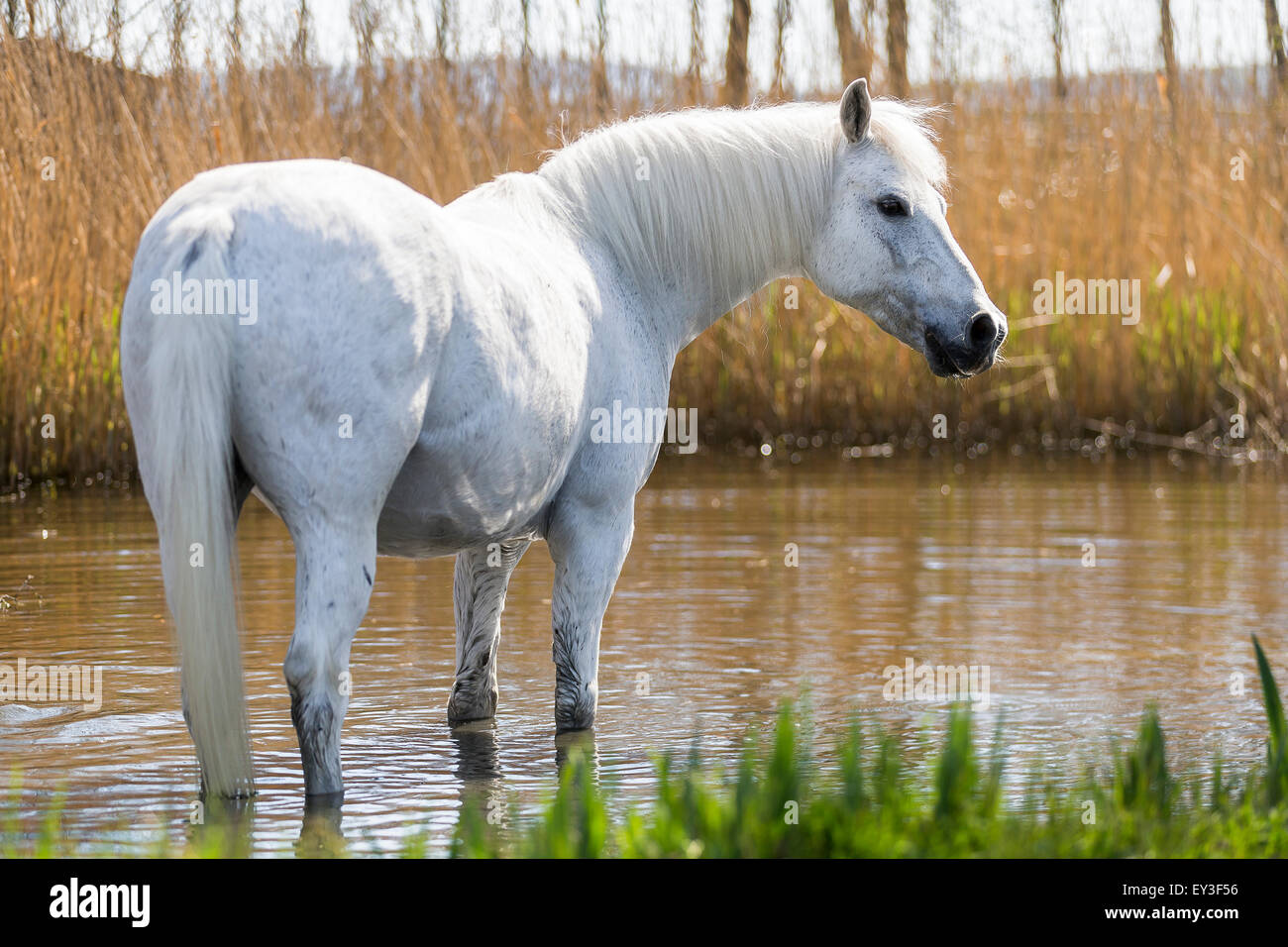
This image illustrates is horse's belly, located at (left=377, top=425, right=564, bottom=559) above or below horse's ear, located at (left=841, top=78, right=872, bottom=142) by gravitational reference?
below

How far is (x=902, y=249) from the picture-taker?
462cm

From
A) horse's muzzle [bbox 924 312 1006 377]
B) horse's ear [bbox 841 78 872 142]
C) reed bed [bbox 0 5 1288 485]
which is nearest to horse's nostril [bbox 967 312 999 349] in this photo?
horse's muzzle [bbox 924 312 1006 377]

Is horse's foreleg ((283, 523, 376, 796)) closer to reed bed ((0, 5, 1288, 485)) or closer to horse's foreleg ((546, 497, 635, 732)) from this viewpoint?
horse's foreleg ((546, 497, 635, 732))

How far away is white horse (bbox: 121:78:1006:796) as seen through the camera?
3.30m

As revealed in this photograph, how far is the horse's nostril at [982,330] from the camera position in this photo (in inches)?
179

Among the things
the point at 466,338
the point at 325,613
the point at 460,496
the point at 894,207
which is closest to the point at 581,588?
the point at 460,496

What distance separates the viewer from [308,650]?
11.1 ft

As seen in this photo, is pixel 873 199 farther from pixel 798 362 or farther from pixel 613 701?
pixel 798 362

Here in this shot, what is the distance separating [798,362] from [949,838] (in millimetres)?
8916

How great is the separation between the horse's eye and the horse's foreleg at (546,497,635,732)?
108cm

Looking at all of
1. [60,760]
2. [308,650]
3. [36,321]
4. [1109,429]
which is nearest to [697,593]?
[60,760]

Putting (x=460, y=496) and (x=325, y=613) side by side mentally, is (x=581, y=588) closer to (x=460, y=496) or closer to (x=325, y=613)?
(x=460, y=496)

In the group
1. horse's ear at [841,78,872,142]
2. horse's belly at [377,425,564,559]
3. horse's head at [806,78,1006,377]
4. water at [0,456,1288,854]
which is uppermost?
horse's ear at [841,78,872,142]

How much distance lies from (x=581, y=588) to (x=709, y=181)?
3.87ft
